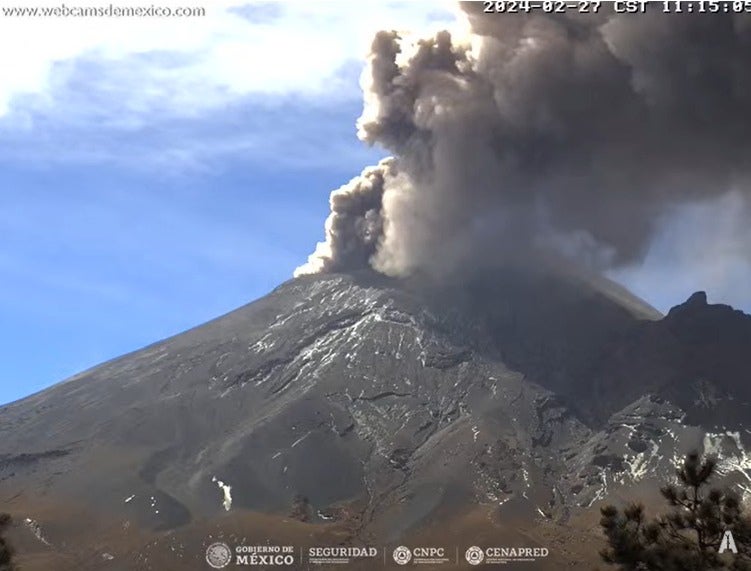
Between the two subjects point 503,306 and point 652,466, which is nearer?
point 652,466

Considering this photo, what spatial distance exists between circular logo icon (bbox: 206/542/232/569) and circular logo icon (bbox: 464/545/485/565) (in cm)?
1452

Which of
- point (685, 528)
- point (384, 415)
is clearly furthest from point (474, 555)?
point (685, 528)

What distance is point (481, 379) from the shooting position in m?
89.2

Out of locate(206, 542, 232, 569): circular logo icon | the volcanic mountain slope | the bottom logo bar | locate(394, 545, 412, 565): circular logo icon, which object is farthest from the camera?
the volcanic mountain slope

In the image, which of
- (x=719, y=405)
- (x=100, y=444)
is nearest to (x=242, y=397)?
(x=100, y=444)

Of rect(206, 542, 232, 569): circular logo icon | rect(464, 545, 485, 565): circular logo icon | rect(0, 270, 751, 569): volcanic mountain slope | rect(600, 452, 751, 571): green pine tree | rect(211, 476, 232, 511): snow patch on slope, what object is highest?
rect(0, 270, 751, 569): volcanic mountain slope

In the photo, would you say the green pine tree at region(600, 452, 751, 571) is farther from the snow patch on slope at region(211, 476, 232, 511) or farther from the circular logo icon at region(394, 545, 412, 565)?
the snow patch on slope at region(211, 476, 232, 511)

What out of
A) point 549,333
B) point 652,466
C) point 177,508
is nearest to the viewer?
point 177,508

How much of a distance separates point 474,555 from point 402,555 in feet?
14.5

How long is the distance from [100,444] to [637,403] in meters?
43.4

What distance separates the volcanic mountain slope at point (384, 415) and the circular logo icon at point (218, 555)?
2.46 feet

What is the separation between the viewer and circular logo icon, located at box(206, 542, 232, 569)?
63219 millimetres

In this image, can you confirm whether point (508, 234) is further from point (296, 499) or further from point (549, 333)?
point (296, 499)

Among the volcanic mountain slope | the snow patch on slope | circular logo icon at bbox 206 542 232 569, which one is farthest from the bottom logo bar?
the snow patch on slope
